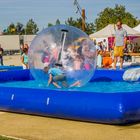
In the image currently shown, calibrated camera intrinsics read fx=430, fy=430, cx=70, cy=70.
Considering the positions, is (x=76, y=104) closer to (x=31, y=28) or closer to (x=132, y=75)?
(x=132, y=75)

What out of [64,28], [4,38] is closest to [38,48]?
[64,28]

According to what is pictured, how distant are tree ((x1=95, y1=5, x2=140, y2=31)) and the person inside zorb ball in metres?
46.2

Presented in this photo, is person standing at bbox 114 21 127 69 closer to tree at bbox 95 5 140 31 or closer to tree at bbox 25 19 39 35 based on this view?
tree at bbox 95 5 140 31

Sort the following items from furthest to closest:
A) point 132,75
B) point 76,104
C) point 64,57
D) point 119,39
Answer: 1. point 119,39
2. point 132,75
3. point 64,57
4. point 76,104

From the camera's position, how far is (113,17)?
5706 centimetres

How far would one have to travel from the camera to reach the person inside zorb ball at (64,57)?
29.6 ft

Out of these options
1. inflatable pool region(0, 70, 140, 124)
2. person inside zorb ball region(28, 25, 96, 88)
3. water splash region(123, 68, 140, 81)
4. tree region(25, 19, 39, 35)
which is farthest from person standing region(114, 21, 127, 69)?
tree region(25, 19, 39, 35)

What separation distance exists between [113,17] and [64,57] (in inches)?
1923

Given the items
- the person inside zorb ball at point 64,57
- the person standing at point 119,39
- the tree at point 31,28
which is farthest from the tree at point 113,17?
the person inside zorb ball at point 64,57

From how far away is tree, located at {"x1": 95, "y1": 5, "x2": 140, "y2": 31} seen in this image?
55.8 meters

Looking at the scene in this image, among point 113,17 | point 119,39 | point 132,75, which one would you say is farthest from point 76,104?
point 113,17

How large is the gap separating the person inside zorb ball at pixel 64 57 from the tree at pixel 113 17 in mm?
46203

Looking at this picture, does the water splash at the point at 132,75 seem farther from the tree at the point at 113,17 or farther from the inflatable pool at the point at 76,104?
the tree at the point at 113,17

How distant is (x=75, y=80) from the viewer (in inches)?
360
